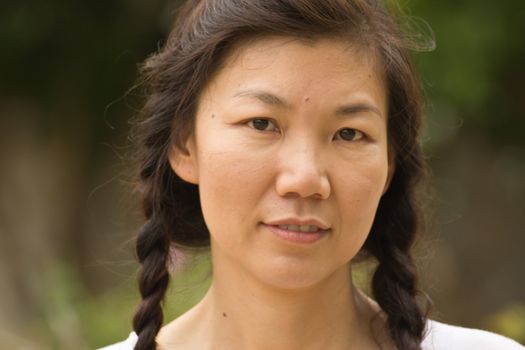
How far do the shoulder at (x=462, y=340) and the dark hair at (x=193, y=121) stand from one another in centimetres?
9

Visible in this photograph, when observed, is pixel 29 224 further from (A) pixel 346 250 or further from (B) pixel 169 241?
(A) pixel 346 250

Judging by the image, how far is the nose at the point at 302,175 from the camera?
275cm

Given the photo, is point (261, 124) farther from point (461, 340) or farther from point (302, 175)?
point (461, 340)

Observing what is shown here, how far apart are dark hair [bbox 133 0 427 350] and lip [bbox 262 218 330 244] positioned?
0.47 meters

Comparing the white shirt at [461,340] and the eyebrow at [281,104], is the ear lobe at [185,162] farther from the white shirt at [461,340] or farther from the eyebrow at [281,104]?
the white shirt at [461,340]

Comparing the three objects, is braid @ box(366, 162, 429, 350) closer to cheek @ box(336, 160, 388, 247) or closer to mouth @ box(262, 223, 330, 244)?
cheek @ box(336, 160, 388, 247)

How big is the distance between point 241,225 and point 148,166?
1.93 ft

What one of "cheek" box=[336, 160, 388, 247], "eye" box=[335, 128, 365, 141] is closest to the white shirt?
"cheek" box=[336, 160, 388, 247]

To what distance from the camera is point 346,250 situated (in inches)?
115

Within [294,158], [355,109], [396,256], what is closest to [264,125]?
[294,158]

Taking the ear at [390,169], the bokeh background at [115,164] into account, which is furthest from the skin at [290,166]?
Result: the bokeh background at [115,164]

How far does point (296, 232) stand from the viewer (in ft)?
9.27

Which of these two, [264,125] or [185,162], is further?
[185,162]

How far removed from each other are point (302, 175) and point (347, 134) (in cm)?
22
